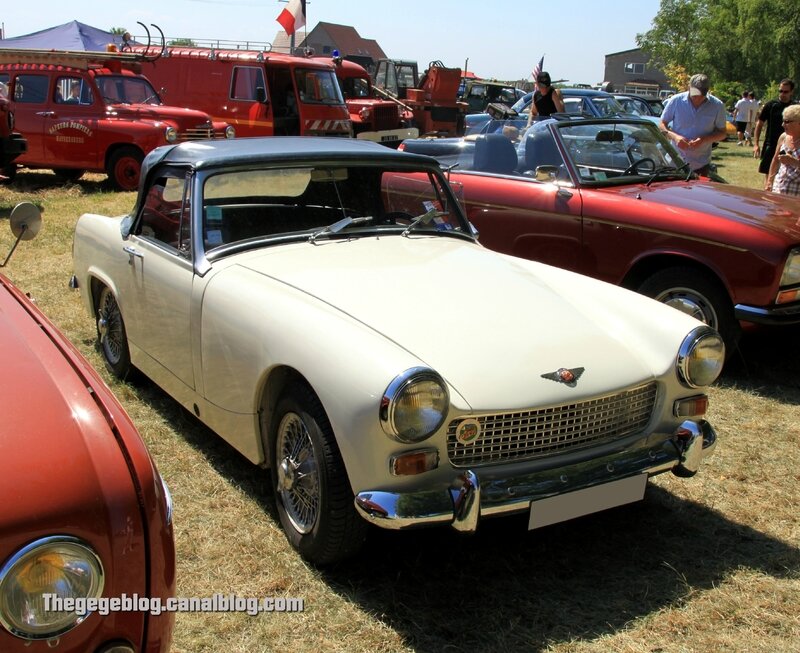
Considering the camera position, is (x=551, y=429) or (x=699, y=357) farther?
(x=699, y=357)

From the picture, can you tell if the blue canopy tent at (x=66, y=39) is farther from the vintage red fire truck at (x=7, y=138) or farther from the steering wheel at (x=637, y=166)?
the steering wheel at (x=637, y=166)

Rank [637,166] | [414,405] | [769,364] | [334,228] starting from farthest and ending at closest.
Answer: [637,166] → [769,364] → [334,228] → [414,405]

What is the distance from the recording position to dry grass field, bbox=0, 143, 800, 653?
274 centimetres

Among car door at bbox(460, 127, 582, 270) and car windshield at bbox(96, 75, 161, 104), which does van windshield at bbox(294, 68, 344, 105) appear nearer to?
car windshield at bbox(96, 75, 161, 104)

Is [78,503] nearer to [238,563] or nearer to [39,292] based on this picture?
[238,563]

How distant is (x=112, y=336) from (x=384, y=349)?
8.79 feet

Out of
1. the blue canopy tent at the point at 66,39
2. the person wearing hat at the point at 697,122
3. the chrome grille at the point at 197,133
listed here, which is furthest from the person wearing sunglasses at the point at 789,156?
the blue canopy tent at the point at 66,39

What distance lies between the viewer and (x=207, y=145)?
14.0 ft

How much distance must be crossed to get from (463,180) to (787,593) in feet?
13.8

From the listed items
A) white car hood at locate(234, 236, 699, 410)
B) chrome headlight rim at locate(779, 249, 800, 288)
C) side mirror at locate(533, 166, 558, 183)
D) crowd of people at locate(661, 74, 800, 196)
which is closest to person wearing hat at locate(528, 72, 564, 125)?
crowd of people at locate(661, 74, 800, 196)

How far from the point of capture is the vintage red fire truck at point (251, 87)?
1455 cm

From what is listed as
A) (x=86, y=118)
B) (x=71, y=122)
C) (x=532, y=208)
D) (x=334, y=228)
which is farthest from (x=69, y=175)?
(x=334, y=228)

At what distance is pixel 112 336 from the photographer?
489cm

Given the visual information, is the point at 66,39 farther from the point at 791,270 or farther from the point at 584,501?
the point at 584,501
